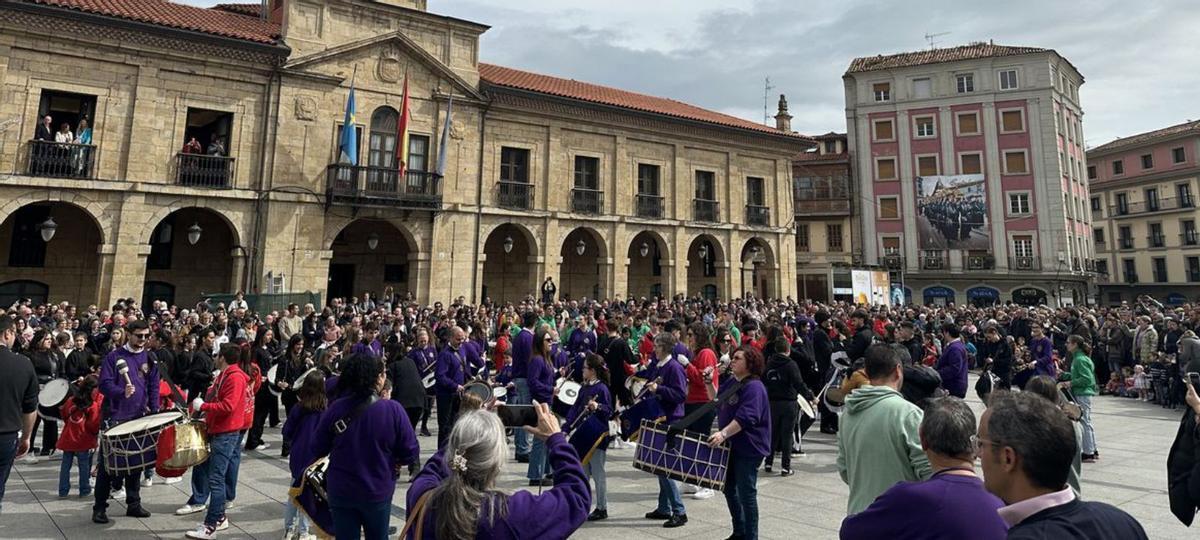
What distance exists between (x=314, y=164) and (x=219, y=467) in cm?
1639

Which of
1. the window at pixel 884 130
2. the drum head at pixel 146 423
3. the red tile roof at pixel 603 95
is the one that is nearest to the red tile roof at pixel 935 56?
the window at pixel 884 130

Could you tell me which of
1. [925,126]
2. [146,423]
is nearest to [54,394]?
[146,423]

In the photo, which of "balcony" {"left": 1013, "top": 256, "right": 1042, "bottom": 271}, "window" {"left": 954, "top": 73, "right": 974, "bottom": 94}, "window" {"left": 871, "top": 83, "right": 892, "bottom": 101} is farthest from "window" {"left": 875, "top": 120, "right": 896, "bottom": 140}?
"balcony" {"left": 1013, "top": 256, "right": 1042, "bottom": 271}

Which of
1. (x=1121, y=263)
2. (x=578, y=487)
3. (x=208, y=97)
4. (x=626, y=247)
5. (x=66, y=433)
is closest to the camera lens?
(x=578, y=487)

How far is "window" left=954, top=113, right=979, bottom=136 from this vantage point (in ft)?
133

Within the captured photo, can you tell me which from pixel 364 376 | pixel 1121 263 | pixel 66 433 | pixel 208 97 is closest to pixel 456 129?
pixel 208 97

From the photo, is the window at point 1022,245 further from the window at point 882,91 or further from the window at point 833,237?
the window at point 882,91

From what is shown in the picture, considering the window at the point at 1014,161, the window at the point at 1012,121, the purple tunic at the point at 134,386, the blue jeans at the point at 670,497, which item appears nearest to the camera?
the blue jeans at the point at 670,497

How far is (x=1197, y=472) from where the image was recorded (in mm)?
3221

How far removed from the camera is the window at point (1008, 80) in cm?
4034

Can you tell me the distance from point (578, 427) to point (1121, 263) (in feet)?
188

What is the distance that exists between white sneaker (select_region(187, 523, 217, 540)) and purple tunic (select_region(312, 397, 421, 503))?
6.99ft

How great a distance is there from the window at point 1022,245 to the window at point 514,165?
109 feet

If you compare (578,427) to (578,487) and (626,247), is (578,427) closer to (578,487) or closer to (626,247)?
(578,487)
